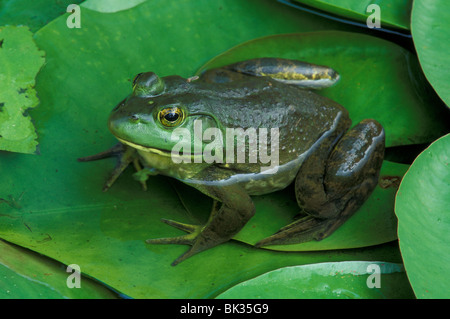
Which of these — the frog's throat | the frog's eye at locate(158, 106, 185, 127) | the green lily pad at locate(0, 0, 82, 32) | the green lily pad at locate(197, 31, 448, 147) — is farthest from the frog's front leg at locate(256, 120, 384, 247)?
the green lily pad at locate(0, 0, 82, 32)

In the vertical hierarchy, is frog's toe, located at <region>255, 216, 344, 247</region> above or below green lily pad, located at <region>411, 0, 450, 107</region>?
below

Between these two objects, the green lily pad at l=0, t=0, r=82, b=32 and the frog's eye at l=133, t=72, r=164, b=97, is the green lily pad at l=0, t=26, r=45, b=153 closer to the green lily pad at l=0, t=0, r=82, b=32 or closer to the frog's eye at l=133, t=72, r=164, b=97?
the green lily pad at l=0, t=0, r=82, b=32

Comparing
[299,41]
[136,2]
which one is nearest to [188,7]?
[136,2]

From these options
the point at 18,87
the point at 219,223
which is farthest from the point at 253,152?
the point at 18,87

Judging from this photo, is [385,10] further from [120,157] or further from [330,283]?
[120,157]

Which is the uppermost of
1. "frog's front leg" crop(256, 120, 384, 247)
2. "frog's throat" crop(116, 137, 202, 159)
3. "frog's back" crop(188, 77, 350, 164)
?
"frog's back" crop(188, 77, 350, 164)

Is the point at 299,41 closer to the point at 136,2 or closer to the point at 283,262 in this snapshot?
the point at 136,2
